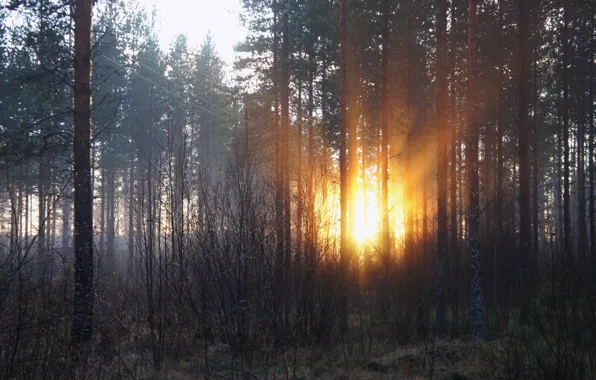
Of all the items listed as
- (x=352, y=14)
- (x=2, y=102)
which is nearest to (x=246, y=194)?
(x=352, y=14)

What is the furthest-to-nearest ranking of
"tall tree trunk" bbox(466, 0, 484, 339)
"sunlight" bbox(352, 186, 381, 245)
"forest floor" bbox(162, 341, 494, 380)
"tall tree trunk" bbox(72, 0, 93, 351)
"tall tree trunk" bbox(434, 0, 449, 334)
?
1. "sunlight" bbox(352, 186, 381, 245)
2. "tall tree trunk" bbox(434, 0, 449, 334)
3. "tall tree trunk" bbox(466, 0, 484, 339)
4. "tall tree trunk" bbox(72, 0, 93, 351)
5. "forest floor" bbox(162, 341, 494, 380)

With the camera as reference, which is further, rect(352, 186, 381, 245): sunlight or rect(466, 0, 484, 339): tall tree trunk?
rect(352, 186, 381, 245): sunlight

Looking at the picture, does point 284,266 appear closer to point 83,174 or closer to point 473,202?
point 473,202

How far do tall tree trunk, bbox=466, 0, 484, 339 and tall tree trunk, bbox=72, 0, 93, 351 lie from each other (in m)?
7.05

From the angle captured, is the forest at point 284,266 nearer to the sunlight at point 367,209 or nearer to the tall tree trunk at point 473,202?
the tall tree trunk at point 473,202

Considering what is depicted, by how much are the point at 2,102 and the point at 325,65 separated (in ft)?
58.9

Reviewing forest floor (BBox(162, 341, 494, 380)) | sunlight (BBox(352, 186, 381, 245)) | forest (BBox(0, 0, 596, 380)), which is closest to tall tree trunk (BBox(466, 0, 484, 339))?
forest (BBox(0, 0, 596, 380))

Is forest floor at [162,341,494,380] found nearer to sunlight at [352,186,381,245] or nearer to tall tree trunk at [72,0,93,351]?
tall tree trunk at [72,0,93,351]

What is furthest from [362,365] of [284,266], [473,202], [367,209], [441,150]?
[367,209]

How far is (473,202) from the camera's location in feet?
27.1

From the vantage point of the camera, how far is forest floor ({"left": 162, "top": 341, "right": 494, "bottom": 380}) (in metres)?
6.07

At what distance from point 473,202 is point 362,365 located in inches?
149

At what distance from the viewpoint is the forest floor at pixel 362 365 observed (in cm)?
607

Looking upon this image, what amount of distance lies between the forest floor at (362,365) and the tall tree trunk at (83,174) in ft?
Result: 6.77
